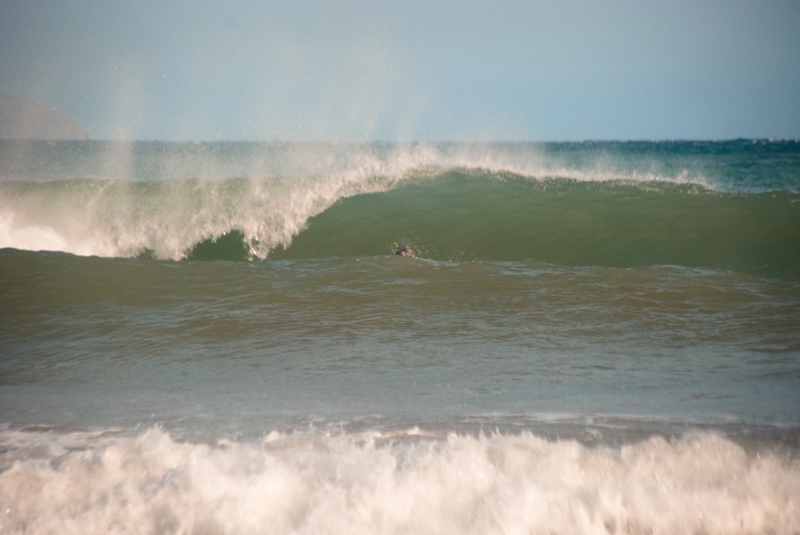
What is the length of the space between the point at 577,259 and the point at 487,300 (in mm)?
3767

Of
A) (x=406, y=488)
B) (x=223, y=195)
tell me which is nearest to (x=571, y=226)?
(x=223, y=195)

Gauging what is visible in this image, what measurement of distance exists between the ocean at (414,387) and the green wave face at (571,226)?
0.07m

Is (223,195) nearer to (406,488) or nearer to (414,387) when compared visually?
(414,387)

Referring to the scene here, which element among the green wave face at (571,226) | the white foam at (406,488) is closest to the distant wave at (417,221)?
the green wave face at (571,226)

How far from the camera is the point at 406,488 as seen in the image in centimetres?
252

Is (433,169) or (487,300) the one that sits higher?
A: (433,169)

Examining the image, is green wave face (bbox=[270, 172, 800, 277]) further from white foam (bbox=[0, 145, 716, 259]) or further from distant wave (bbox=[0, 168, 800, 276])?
white foam (bbox=[0, 145, 716, 259])

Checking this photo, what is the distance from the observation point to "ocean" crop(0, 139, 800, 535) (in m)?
2.44

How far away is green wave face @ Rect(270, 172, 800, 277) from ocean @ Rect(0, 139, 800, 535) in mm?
70

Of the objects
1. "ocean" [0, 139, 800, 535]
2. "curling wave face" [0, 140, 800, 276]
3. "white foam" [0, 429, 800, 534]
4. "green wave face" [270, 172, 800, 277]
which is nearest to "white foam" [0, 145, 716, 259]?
"curling wave face" [0, 140, 800, 276]

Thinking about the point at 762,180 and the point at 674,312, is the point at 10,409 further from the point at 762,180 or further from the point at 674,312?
the point at 762,180

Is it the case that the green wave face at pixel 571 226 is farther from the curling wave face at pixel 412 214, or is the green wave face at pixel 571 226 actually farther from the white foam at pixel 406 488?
the white foam at pixel 406 488

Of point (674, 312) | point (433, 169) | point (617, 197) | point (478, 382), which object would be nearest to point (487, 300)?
point (674, 312)

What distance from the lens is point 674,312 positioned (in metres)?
5.28
